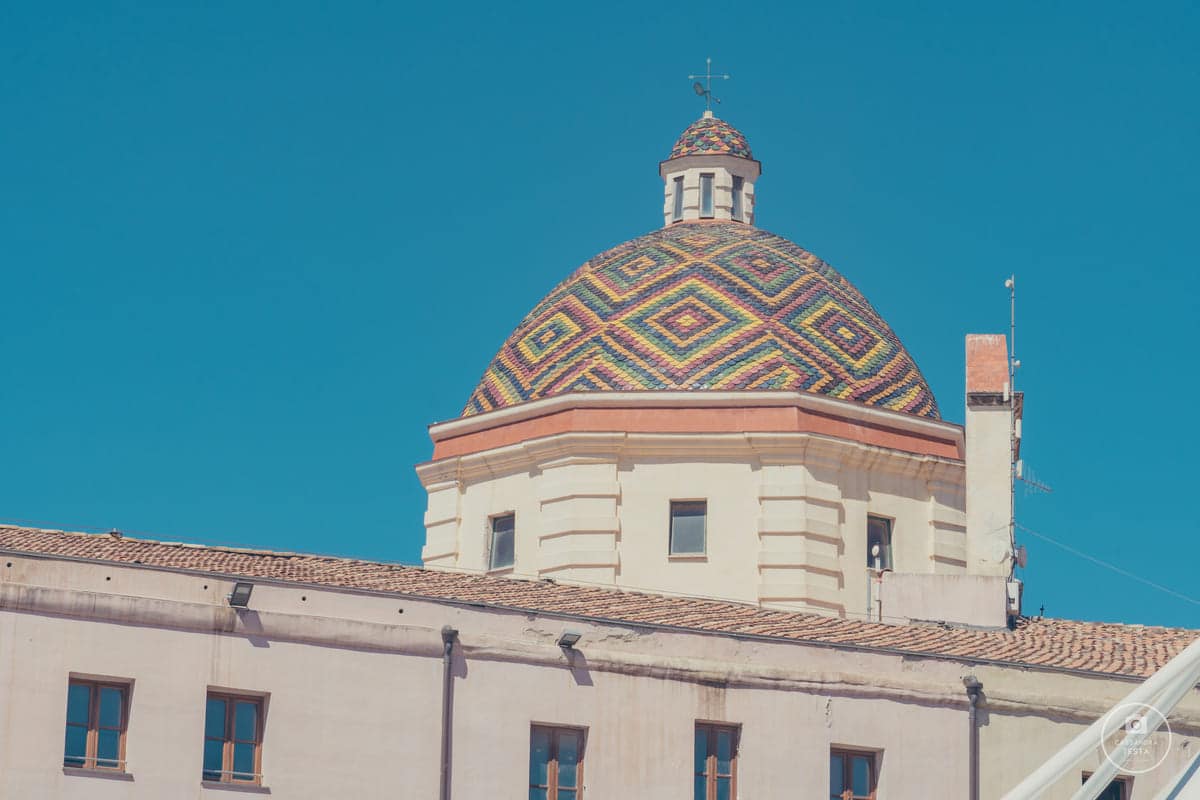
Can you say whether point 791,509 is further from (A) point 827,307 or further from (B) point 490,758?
(B) point 490,758

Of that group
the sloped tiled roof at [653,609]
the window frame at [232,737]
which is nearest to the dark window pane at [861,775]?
the sloped tiled roof at [653,609]

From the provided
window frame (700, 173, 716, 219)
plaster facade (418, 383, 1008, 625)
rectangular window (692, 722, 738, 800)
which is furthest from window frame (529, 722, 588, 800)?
window frame (700, 173, 716, 219)

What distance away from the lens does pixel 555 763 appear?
27.7 meters

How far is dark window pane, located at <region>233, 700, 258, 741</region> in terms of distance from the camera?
2667 cm

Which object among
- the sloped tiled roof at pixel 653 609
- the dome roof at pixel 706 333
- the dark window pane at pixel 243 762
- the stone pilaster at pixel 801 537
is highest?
the dome roof at pixel 706 333

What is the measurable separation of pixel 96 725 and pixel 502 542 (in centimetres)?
1199

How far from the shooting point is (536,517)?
3697 cm

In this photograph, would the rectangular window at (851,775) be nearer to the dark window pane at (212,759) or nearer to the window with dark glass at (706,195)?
the dark window pane at (212,759)

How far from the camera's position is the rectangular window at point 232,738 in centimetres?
2642

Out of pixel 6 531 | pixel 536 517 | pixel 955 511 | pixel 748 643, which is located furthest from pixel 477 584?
pixel 955 511

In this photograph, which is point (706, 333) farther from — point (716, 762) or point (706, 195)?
point (716, 762)

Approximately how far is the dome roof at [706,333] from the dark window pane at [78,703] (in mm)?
12001

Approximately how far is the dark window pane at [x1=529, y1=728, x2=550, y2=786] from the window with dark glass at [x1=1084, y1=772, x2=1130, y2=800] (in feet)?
17.9

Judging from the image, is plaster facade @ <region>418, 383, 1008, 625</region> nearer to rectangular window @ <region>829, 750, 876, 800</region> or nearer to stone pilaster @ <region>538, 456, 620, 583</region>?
stone pilaster @ <region>538, 456, 620, 583</region>
